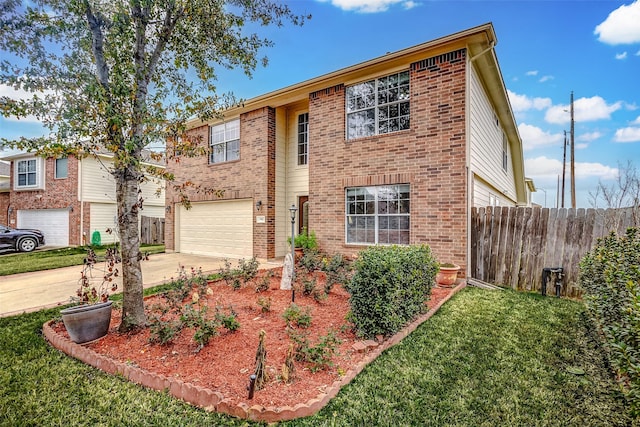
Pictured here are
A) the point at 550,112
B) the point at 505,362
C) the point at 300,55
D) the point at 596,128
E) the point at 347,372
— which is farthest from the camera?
the point at 550,112

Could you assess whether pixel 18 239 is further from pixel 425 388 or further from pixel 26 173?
pixel 425 388

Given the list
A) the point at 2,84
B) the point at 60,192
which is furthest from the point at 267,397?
the point at 60,192

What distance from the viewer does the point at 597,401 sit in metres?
2.73

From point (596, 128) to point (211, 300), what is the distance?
23787mm

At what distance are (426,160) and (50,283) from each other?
9734 mm

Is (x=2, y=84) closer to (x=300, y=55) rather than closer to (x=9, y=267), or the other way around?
(x=300, y=55)

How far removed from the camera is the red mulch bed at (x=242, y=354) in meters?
2.82

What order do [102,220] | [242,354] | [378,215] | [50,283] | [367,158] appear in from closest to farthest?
[242,354] < [50,283] < [378,215] < [367,158] < [102,220]

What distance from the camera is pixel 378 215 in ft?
27.7

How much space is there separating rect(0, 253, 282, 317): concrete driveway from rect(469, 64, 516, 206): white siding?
6706 mm

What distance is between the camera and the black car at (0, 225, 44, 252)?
1379cm

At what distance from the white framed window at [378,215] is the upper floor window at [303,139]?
2.66 meters

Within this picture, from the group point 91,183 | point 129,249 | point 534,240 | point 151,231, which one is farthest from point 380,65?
point 91,183

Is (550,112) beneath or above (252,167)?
above
